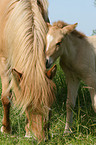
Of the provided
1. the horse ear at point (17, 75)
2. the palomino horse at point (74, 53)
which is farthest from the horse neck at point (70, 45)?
the horse ear at point (17, 75)

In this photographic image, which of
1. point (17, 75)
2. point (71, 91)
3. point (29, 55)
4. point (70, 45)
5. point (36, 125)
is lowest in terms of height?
point (36, 125)

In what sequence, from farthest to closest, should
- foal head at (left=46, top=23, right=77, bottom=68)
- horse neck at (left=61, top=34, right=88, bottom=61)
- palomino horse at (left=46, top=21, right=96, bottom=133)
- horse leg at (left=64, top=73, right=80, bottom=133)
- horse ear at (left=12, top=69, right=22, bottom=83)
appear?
horse leg at (left=64, top=73, right=80, bottom=133) → horse neck at (left=61, top=34, right=88, bottom=61) → palomino horse at (left=46, top=21, right=96, bottom=133) → foal head at (left=46, top=23, right=77, bottom=68) → horse ear at (left=12, top=69, right=22, bottom=83)

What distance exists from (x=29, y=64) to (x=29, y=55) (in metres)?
0.13

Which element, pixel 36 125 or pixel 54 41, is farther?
pixel 54 41

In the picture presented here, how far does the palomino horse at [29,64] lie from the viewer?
2529mm

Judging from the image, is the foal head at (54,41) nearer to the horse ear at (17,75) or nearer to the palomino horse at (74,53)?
the palomino horse at (74,53)

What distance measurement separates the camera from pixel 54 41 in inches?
111

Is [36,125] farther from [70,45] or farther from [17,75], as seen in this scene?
[70,45]

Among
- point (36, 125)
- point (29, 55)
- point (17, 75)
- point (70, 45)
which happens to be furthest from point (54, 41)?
point (36, 125)

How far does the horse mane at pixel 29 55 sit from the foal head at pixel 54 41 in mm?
76

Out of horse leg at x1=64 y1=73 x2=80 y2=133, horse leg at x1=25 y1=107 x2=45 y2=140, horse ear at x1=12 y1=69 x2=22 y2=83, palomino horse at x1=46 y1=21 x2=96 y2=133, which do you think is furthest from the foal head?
horse leg at x1=64 y1=73 x2=80 y2=133

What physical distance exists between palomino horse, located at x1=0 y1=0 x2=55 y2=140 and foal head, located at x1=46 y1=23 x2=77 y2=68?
0.08 meters

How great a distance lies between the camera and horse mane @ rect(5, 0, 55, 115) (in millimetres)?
2529

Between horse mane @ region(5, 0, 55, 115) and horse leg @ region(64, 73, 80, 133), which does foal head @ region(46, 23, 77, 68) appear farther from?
horse leg @ region(64, 73, 80, 133)
